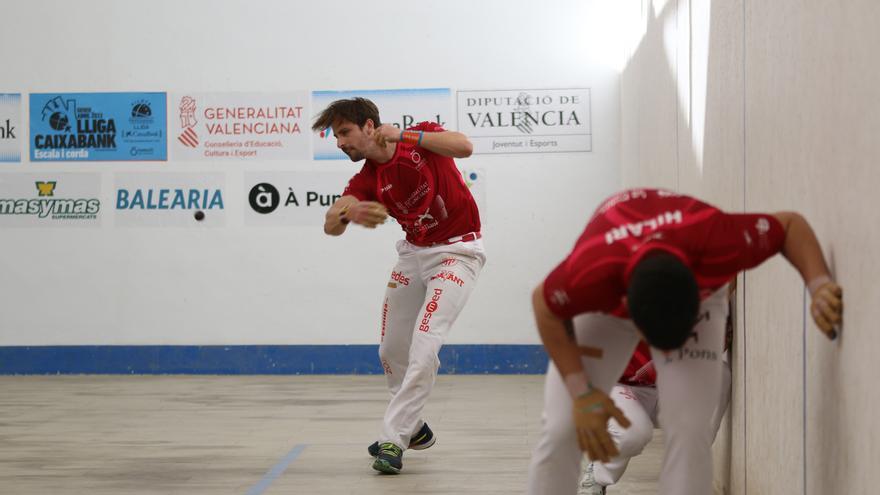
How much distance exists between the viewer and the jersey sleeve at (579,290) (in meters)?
2.38

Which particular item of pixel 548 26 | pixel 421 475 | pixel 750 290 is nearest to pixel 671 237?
pixel 750 290

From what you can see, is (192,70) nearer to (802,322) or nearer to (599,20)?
(599,20)

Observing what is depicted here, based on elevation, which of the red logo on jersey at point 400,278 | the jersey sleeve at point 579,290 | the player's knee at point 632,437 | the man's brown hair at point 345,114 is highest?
the man's brown hair at point 345,114

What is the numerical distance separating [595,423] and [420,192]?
2.31 metres

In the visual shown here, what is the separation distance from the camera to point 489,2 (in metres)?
8.16

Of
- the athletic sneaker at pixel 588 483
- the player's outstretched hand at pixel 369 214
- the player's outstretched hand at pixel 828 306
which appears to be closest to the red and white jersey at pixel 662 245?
the player's outstretched hand at pixel 828 306

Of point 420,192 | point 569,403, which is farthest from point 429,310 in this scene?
point 569,403

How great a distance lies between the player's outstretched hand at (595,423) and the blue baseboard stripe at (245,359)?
18.7ft

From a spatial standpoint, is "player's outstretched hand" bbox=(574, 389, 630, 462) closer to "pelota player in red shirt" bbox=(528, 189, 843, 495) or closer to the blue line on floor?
"pelota player in red shirt" bbox=(528, 189, 843, 495)

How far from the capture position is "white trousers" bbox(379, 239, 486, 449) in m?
4.45

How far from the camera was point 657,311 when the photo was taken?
2.18 meters

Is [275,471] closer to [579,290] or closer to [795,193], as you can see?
[579,290]

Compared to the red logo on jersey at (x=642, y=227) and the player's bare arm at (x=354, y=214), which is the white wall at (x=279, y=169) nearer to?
the player's bare arm at (x=354, y=214)

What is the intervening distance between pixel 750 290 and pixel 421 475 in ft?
5.56
